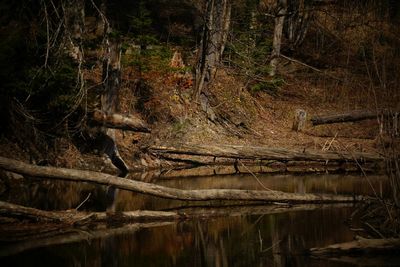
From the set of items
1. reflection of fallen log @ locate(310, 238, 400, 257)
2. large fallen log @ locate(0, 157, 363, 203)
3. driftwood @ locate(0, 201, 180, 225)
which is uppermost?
large fallen log @ locate(0, 157, 363, 203)

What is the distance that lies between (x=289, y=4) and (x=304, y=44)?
329 centimetres

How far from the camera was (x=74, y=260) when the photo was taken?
681 centimetres

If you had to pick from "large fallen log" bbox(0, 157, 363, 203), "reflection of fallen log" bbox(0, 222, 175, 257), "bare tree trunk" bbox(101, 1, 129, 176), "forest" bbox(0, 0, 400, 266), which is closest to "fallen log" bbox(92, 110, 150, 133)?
"forest" bbox(0, 0, 400, 266)

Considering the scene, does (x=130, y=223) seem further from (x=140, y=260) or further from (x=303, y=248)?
(x=303, y=248)

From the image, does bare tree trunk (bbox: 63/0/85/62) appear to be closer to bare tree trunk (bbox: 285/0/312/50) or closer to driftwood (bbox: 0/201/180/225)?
driftwood (bbox: 0/201/180/225)

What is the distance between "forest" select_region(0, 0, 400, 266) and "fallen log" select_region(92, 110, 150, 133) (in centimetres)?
3

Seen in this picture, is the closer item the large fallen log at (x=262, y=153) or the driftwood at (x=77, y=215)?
the driftwood at (x=77, y=215)

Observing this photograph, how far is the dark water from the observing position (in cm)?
676

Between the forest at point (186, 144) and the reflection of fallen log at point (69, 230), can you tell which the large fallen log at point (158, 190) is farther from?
→ the reflection of fallen log at point (69, 230)

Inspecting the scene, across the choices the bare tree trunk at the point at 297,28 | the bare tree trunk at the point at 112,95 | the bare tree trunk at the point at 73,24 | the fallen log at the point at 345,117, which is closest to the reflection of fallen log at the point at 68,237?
the bare tree trunk at the point at 73,24

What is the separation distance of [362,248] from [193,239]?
8.17 ft

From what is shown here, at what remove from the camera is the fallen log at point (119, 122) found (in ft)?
46.9

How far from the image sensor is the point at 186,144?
15492 mm

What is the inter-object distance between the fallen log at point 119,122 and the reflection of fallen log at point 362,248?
323 inches
